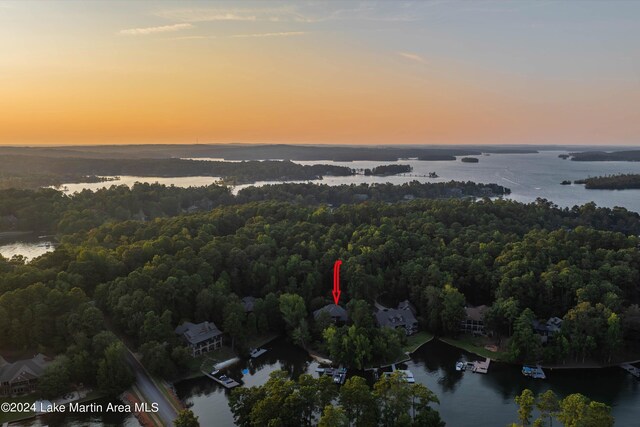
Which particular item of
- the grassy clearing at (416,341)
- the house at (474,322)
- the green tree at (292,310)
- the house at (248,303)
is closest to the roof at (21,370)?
the house at (248,303)

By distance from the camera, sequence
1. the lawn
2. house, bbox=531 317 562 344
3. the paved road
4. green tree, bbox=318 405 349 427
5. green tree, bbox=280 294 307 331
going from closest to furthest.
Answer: green tree, bbox=318 405 349 427 → the paved road → the lawn → house, bbox=531 317 562 344 → green tree, bbox=280 294 307 331

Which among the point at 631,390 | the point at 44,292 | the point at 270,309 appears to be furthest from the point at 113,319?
the point at 631,390

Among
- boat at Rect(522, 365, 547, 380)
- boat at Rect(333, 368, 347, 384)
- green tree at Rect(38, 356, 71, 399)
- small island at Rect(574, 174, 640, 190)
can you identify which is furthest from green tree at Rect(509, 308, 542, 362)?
small island at Rect(574, 174, 640, 190)

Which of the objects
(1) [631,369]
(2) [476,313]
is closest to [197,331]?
(2) [476,313]

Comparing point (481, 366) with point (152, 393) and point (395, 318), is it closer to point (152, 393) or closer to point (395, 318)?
point (395, 318)

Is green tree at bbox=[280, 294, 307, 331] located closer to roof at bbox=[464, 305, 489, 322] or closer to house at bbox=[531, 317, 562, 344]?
roof at bbox=[464, 305, 489, 322]

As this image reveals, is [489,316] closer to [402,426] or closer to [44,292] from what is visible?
[402,426]

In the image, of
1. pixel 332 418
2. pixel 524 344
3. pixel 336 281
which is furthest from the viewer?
pixel 336 281
